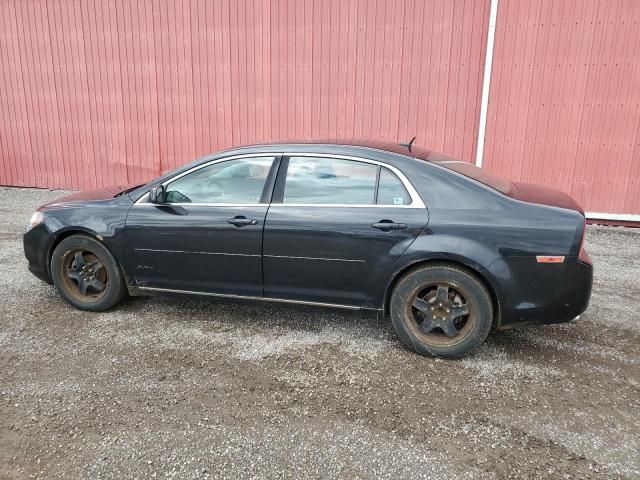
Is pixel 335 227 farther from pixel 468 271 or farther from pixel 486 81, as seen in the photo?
pixel 486 81

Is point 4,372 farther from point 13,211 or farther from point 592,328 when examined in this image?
point 13,211

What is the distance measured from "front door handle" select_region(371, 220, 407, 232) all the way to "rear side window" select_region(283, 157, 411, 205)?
149mm

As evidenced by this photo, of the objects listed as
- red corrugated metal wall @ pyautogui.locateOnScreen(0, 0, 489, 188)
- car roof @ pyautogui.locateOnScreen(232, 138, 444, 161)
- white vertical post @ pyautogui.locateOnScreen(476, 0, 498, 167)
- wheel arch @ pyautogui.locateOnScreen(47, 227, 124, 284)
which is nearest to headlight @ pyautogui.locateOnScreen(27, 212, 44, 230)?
wheel arch @ pyautogui.locateOnScreen(47, 227, 124, 284)

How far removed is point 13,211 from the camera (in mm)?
7688

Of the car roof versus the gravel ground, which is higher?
the car roof

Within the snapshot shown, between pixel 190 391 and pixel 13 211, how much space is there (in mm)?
6361

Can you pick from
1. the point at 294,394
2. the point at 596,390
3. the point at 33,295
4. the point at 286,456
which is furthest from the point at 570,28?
the point at 33,295

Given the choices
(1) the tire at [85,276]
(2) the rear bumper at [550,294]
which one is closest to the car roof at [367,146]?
(2) the rear bumper at [550,294]

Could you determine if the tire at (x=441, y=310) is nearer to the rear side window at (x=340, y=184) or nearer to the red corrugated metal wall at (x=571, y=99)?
the rear side window at (x=340, y=184)

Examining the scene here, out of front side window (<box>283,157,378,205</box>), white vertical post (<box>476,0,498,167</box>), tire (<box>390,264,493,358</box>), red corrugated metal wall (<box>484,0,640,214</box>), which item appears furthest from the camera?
white vertical post (<box>476,0,498,167</box>)

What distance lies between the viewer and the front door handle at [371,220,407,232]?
3.29m

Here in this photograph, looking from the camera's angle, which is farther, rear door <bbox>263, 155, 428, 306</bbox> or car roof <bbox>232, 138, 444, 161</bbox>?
car roof <bbox>232, 138, 444, 161</bbox>

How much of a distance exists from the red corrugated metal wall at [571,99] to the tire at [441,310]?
450 cm

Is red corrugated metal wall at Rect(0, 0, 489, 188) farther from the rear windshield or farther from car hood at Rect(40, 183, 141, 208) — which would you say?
car hood at Rect(40, 183, 141, 208)
